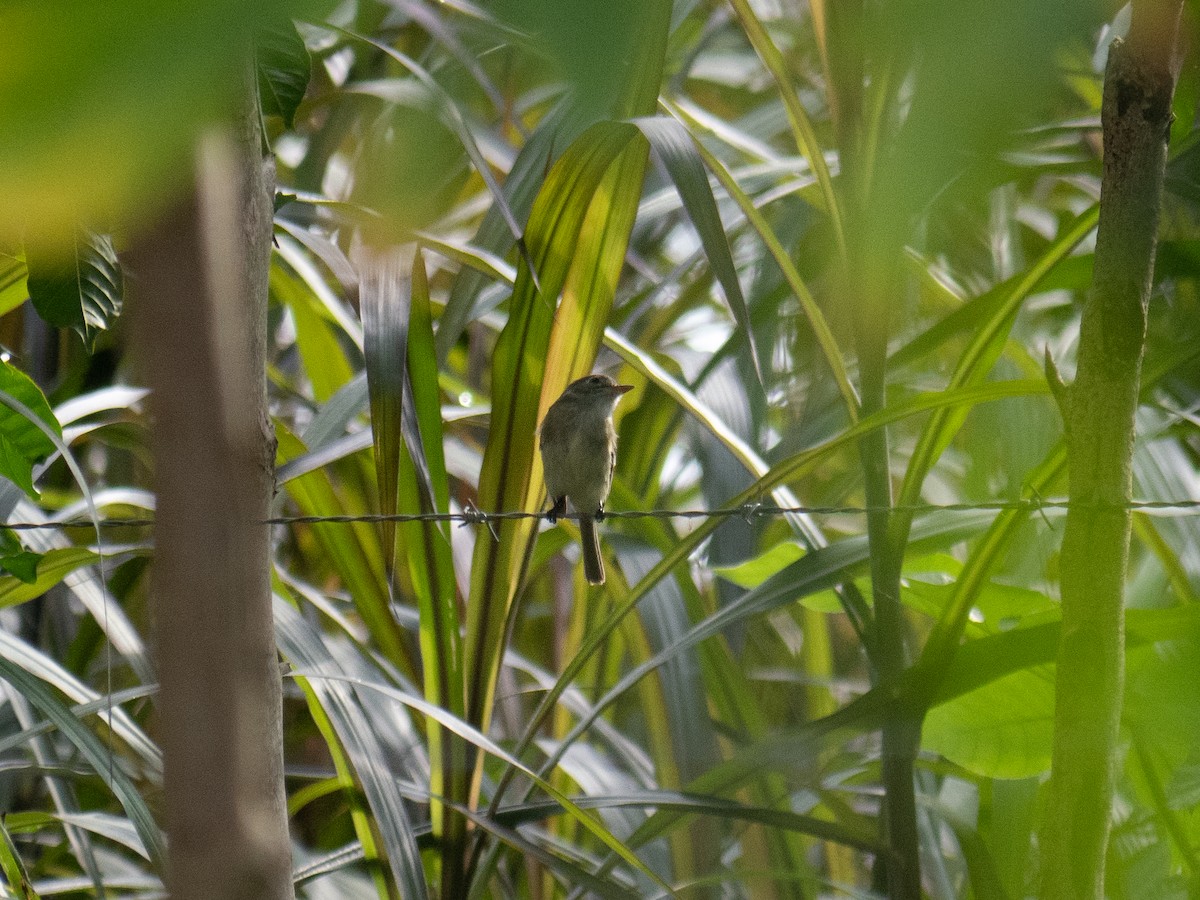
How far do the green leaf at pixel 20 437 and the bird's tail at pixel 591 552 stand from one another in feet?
4.21

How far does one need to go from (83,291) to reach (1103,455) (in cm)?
122

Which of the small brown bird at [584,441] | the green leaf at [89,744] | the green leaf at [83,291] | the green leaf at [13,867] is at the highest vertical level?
the green leaf at [83,291]

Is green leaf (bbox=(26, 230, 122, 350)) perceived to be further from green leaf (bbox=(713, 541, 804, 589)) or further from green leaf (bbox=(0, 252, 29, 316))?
green leaf (bbox=(713, 541, 804, 589))

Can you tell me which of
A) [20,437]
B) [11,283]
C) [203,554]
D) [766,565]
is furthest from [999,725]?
[11,283]

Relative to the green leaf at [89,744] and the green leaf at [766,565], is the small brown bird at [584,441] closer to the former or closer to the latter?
the green leaf at [766,565]

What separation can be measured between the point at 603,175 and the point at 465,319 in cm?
38

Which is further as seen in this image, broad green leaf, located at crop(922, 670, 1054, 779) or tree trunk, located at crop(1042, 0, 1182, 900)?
broad green leaf, located at crop(922, 670, 1054, 779)

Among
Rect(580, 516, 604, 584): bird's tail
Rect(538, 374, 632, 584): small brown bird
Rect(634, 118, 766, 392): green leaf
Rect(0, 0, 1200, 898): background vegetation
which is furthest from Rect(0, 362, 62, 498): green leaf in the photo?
Rect(538, 374, 632, 584): small brown bird

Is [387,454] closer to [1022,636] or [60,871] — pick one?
[1022,636]

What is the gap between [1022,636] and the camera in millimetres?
1476

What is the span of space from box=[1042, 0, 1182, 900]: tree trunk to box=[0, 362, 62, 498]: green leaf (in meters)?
1.17

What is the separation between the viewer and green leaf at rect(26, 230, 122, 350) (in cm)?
152

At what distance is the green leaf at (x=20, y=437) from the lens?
148 centimetres

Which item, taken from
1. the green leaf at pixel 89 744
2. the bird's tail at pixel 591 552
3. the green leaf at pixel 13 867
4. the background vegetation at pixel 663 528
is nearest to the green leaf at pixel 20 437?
the background vegetation at pixel 663 528
